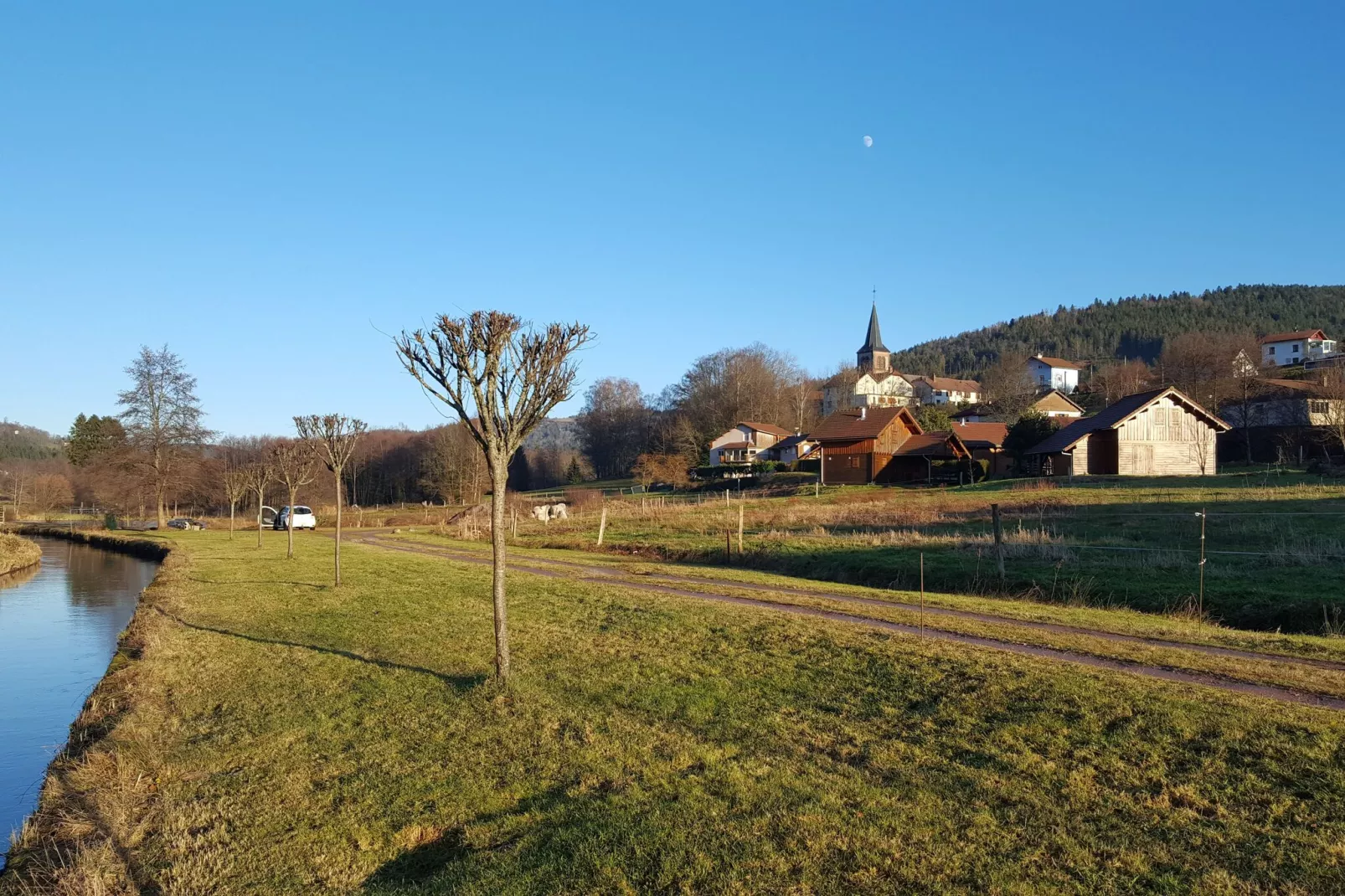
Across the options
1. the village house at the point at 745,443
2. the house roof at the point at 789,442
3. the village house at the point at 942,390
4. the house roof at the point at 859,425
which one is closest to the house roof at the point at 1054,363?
the village house at the point at 942,390

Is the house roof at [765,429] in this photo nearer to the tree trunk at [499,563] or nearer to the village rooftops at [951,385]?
the village rooftops at [951,385]

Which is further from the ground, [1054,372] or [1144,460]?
[1054,372]

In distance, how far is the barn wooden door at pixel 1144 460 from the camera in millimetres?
49094

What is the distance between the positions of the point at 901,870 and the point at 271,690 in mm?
8906

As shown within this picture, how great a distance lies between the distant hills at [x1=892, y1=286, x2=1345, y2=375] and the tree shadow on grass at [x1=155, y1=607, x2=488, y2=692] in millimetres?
159509

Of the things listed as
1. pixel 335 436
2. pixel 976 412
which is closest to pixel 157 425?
pixel 335 436

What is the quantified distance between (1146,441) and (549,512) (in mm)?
37605

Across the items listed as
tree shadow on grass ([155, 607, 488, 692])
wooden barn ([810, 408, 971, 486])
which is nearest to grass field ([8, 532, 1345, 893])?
tree shadow on grass ([155, 607, 488, 692])

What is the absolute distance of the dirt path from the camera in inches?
345

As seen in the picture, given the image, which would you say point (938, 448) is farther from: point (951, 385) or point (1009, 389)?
point (951, 385)

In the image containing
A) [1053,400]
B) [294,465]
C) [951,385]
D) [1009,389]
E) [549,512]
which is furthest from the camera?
[951,385]

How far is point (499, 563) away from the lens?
9852mm

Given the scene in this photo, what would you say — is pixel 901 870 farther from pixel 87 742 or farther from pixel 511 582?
pixel 511 582

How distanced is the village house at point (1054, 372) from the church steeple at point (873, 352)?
24135 mm
